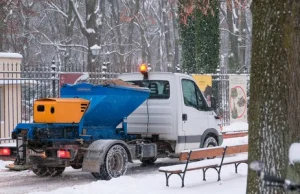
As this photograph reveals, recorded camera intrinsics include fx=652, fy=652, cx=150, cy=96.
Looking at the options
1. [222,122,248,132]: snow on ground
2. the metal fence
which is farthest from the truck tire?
[222,122,248,132]: snow on ground

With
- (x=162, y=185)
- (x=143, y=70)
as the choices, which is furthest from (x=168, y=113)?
(x=162, y=185)

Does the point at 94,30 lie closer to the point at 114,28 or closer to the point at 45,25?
the point at 114,28

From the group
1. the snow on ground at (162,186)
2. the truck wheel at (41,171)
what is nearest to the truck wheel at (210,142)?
the snow on ground at (162,186)

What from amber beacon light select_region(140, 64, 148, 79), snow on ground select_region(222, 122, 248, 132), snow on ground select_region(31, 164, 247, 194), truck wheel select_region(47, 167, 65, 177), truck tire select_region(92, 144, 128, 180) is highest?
amber beacon light select_region(140, 64, 148, 79)

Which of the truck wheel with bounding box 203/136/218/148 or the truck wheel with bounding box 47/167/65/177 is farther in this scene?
the truck wheel with bounding box 203/136/218/148

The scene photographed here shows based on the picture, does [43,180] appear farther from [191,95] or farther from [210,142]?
[210,142]

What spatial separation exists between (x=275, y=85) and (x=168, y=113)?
25.4 ft

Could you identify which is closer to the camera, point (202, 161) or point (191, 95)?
point (202, 161)

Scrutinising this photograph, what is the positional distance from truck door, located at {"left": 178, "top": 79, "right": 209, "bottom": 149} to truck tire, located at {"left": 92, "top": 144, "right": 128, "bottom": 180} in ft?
6.43

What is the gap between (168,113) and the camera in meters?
15.8

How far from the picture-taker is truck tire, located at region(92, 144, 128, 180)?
14.0 m

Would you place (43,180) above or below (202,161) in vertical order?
below

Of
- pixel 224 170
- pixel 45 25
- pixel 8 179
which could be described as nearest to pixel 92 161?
pixel 8 179

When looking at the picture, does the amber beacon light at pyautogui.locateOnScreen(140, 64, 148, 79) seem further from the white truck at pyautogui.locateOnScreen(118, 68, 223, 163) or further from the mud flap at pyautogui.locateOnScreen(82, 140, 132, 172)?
the mud flap at pyautogui.locateOnScreen(82, 140, 132, 172)
